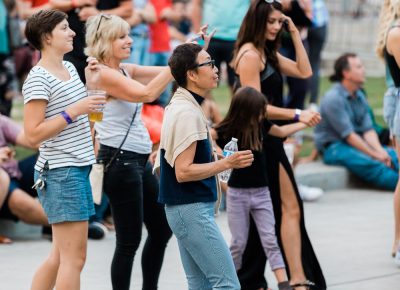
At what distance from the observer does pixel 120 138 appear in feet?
20.0

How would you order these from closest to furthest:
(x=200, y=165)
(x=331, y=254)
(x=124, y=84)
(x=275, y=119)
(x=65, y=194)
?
1. (x=200, y=165)
2. (x=65, y=194)
3. (x=124, y=84)
4. (x=275, y=119)
5. (x=331, y=254)

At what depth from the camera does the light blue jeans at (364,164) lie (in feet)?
33.8

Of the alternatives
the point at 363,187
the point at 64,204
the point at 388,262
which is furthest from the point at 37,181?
the point at 363,187

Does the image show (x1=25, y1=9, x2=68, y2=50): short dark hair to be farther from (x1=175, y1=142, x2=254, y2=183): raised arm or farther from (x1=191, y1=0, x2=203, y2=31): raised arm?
(x1=191, y1=0, x2=203, y2=31): raised arm

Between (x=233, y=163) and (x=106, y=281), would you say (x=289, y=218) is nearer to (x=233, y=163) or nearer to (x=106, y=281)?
(x=106, y=281)

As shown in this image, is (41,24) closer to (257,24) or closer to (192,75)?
(192,75)

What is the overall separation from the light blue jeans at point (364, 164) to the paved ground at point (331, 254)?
530 millimetres

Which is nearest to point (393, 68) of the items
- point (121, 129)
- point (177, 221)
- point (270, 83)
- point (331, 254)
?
point (270, 83)

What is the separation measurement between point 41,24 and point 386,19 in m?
2.88

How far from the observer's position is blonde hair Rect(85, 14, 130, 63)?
604cm

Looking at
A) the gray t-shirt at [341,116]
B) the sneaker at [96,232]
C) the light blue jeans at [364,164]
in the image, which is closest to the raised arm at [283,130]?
the sneaker at [96,232]

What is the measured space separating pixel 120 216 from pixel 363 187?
16.6ft

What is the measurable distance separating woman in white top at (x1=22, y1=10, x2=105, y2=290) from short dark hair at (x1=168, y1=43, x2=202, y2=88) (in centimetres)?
39

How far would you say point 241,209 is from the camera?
263 inches
